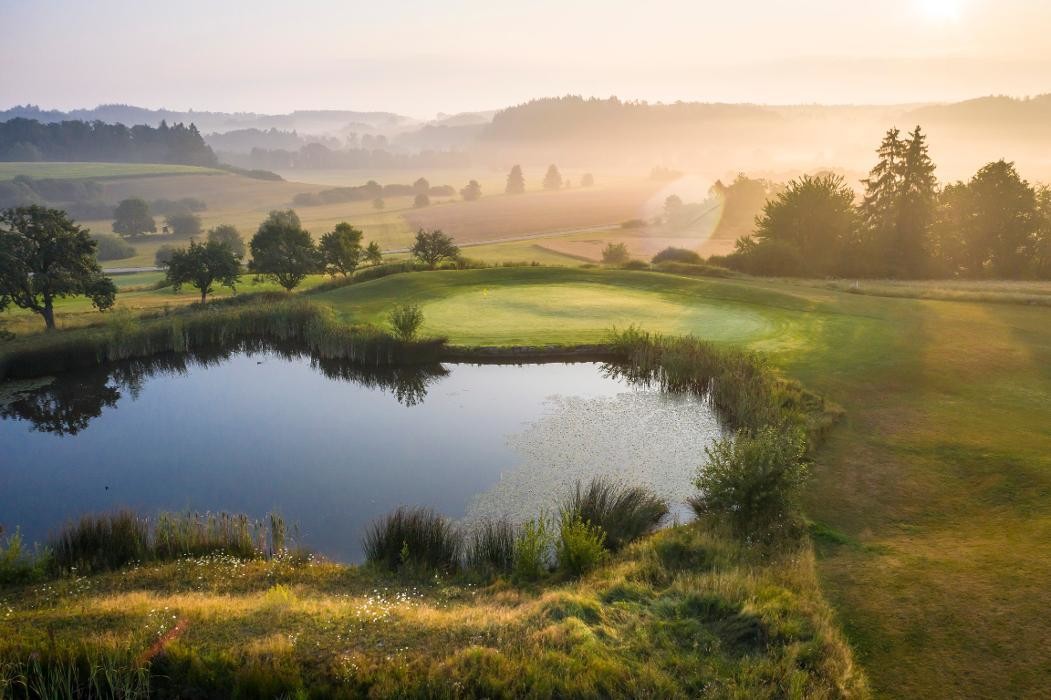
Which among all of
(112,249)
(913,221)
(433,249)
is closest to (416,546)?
(433,249)

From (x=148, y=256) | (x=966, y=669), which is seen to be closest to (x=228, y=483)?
(x=966, y=669)

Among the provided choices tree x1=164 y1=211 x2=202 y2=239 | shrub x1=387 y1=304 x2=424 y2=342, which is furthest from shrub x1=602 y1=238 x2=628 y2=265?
tree x1=164 y1=211 x2=202 y2=239

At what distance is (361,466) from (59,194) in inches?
6441

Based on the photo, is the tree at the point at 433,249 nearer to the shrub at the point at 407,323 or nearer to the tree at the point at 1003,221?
the shrub at the point at 407,323

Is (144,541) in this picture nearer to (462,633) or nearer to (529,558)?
(529,558)

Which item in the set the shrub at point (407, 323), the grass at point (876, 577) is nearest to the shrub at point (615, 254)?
the shrub at point (407, 323)

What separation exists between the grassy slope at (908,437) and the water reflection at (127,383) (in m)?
4.73

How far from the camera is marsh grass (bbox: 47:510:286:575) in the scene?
14.9 metres

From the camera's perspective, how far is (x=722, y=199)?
12469 centimetres

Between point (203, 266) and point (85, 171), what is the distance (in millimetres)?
158986

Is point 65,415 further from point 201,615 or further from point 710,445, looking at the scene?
point 710,445

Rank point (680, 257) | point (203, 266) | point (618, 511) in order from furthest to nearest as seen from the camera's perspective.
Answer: point (680, 257) < point (203, 266) < point (618, 511)

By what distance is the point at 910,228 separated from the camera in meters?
60.6

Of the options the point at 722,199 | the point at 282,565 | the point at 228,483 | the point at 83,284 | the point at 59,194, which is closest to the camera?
the point at 282,565
